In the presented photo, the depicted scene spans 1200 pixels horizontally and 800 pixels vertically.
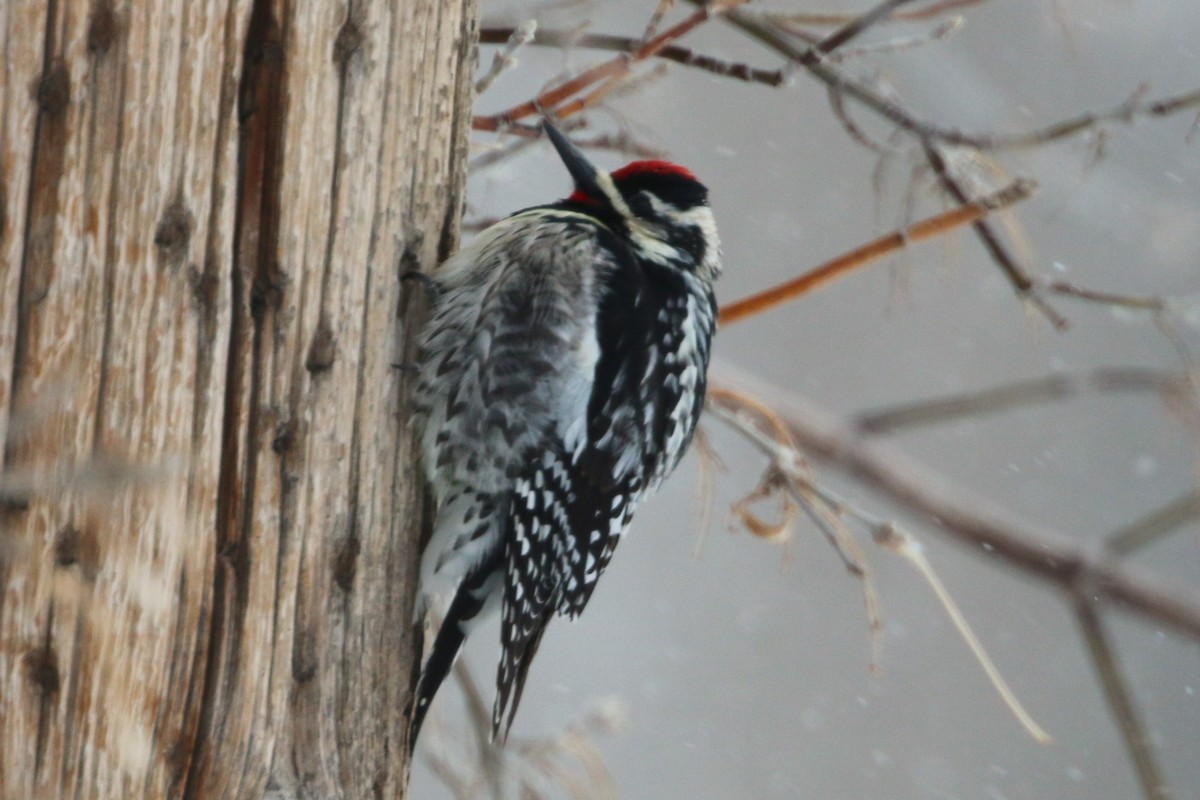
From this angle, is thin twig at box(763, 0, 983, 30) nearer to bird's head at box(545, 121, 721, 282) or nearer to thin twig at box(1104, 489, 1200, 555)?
bird's head at box(545, 121, 721, 282)

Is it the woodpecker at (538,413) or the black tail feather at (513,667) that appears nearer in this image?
the woodpecker at (538,413)

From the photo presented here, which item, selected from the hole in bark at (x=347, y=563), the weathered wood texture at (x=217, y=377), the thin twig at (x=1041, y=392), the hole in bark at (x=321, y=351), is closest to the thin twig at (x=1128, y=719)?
the thin twig at (x=1041, y=392)

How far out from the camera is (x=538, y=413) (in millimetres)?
2090

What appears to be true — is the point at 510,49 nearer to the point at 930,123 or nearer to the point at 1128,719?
the point at 930,123

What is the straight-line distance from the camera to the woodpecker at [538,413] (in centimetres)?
195

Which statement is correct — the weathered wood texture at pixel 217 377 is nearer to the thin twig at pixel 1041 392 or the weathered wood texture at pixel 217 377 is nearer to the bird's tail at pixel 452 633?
the bird's tail at pixel 452 633

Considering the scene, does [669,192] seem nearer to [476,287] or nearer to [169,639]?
[476,287]

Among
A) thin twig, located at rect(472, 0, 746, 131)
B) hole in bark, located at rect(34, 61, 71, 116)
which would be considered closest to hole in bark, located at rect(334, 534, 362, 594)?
hole in bark, located at rect(34, 61, 71, 116)

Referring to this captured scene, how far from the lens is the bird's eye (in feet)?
7.75

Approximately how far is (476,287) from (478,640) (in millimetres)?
5263

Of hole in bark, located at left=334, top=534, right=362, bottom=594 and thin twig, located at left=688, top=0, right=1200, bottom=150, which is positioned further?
thin twig, located at left=688, top=0, right=1200, bottom=150

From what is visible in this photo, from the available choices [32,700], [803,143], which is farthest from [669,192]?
[803,143]

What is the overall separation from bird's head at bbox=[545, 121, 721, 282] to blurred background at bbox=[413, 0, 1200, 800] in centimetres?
463

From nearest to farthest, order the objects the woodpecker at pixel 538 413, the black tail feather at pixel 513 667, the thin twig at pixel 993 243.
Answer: the woodpecker at pixel 538 413 → the black tail feather at pixel 513 667 → the thin twig at pixel 993 243
